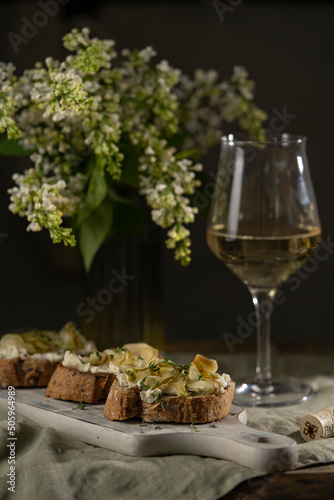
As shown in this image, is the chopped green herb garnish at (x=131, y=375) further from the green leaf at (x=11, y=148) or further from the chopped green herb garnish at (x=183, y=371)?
the green leaf at (x=11, y=148)

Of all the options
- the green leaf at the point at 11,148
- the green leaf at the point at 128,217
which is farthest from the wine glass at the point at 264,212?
the green leaf at the point at 11,148

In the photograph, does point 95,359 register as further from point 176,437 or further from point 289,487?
point 289,487

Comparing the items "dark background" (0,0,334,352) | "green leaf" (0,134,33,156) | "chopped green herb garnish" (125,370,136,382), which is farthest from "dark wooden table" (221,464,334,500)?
"dark background" (0,0,334,352)

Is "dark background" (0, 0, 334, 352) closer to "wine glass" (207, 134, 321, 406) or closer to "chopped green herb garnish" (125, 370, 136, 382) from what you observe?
"wine glass" (207, 134, 321, 406)

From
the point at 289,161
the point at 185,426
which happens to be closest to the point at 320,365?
the point at 289,161

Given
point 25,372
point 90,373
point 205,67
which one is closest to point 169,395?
point 90,373

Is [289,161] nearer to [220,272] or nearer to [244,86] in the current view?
[244,86]

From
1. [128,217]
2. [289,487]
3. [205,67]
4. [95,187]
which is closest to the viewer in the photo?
[289,487]
